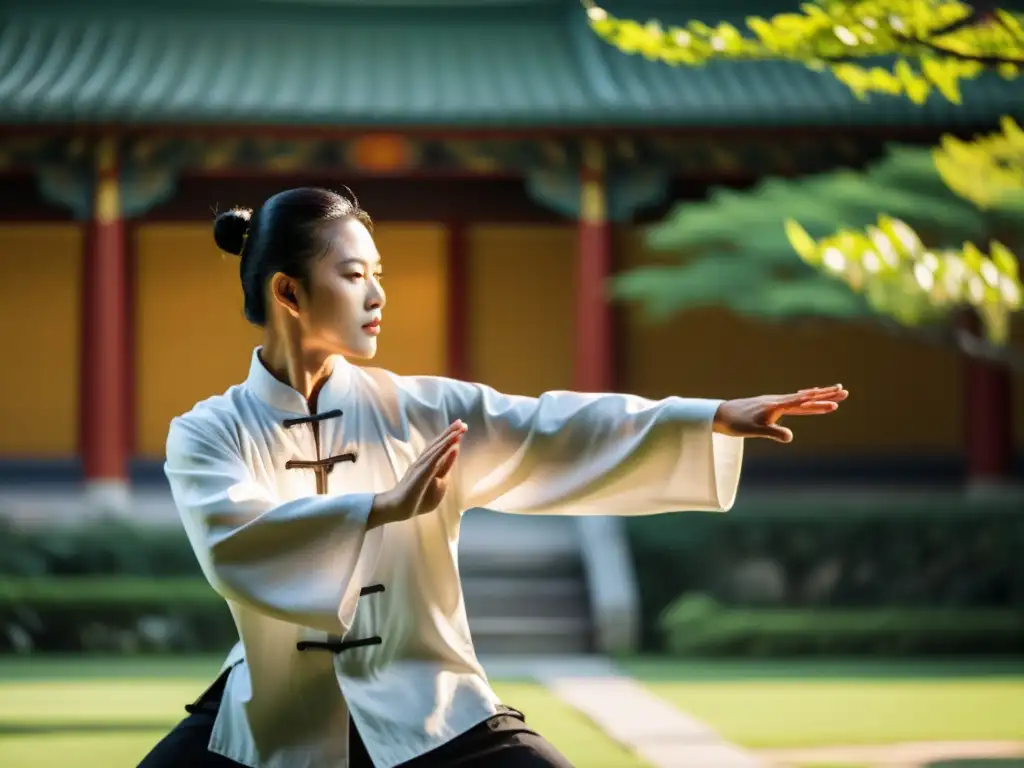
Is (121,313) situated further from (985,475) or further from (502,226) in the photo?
(985,475)

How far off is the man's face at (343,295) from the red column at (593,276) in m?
9.97

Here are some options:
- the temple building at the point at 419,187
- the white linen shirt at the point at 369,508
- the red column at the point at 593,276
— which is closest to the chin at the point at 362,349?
the white linen shirt at the point at 369,508

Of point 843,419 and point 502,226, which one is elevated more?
point 502,226

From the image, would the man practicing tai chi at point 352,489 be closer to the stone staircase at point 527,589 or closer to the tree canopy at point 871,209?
the tree canopy at point 871,209

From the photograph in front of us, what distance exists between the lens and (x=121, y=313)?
13414 mm

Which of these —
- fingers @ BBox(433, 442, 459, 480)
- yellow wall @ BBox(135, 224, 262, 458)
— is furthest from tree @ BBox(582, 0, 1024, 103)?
yellow wall @ BBox(135, 224, 262, 458)

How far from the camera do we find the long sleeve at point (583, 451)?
3.33m

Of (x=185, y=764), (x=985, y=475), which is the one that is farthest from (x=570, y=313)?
(x=185, y=764)

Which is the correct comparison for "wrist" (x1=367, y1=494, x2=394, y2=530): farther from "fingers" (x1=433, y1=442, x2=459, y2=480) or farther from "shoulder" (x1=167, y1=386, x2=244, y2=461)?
"shoulder" (x1=167, y1=386, x2=244, y2=461)

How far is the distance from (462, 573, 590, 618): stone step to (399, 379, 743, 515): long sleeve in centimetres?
829

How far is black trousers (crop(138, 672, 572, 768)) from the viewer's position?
3053 mm

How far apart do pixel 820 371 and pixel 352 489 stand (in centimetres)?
1249

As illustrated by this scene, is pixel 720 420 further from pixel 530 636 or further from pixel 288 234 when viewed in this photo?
pixel 530 636

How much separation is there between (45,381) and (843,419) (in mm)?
7319
